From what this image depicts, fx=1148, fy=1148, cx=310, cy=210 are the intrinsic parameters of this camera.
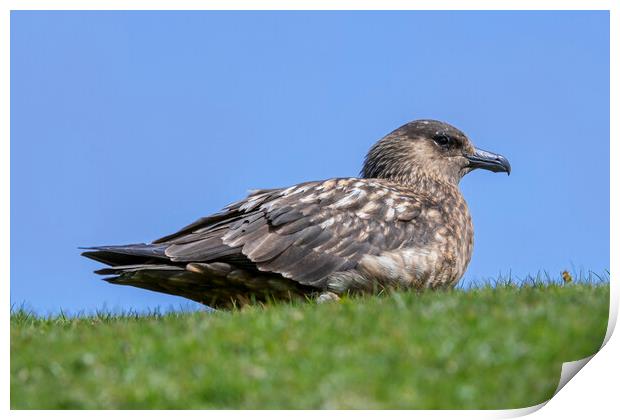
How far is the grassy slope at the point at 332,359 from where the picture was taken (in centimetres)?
539

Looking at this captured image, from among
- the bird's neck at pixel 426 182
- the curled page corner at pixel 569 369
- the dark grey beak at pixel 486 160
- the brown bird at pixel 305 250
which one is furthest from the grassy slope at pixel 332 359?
the dark grey beak at pixel 486 160

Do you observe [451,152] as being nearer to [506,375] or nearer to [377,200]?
[377,200]

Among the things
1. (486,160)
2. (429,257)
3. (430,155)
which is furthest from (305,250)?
(486,160)

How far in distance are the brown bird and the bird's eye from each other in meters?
0.95

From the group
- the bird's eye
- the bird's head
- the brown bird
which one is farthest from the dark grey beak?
the brown bird

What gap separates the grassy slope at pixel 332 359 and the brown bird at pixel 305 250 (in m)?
1.08

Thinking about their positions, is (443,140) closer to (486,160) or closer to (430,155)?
(430,155)

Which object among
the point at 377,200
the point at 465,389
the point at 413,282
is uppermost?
the point at 377,200

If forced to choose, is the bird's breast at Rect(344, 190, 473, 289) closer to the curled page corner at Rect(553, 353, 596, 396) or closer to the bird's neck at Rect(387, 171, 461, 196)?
the bird's neck at Rect(387, 171, 461, 196)

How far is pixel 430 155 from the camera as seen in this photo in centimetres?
902

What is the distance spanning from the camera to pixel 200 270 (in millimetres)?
7602

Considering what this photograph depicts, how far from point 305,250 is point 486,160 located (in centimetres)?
214
